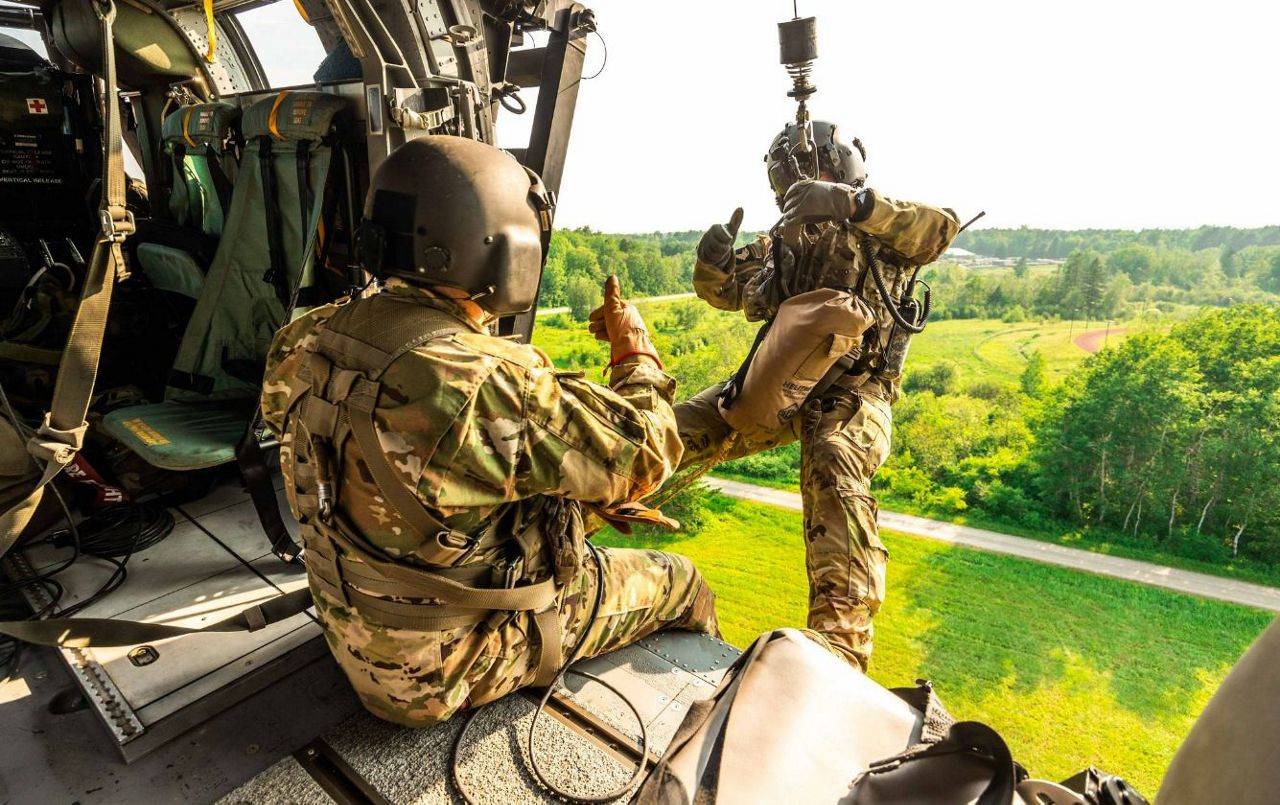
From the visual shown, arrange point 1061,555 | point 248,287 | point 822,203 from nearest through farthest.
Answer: point 822,203, point 248,287, point 1061,555

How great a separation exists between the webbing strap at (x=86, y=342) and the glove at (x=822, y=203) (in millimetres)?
2165

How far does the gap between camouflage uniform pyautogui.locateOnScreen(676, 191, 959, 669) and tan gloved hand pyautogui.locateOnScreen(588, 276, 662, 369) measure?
97cm

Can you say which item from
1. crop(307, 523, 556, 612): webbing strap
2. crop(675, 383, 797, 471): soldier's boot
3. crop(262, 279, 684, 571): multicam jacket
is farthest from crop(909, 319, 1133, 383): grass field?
crop(307, 523, 556, 612): webbing strap

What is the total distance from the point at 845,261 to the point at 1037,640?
14.9 metres

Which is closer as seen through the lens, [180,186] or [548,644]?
[548,644]

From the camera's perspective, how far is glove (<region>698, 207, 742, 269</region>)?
9.85 feet

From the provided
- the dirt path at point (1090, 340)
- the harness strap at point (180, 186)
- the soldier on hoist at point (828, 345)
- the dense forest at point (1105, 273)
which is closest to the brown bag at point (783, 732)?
the soldier on hoist at point (828, 345)

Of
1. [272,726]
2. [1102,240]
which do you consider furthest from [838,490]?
[1102,240]

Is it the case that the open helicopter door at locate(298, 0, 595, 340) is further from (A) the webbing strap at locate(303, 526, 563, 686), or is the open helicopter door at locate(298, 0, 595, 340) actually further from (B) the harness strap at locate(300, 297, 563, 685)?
(A) the webbing strap at locate(303, 526, 563, 686)

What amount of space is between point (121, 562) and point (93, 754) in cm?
98

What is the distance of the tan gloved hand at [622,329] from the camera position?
199cm

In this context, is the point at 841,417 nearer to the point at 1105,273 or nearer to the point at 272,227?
the point at 272,227

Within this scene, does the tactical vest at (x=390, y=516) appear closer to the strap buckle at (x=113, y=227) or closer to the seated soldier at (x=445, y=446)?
the seated soldier at (x=445, y=446)

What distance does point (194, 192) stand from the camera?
11.1ft
